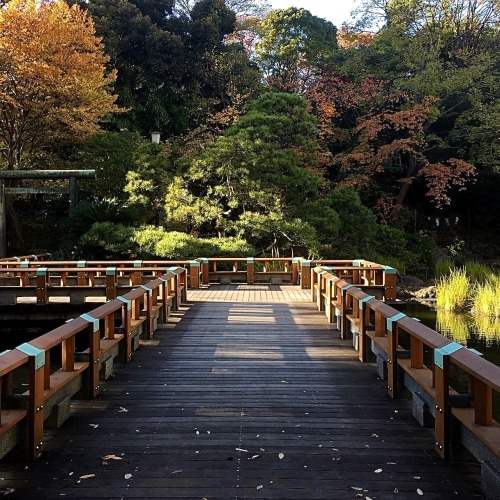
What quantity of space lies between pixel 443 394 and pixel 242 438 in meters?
1.36

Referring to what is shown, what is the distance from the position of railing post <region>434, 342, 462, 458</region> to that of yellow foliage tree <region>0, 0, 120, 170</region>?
16.7m

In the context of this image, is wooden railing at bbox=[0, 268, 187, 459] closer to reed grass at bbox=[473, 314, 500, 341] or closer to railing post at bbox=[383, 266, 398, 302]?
railing post at bbox=[383, 266, 398, 302]

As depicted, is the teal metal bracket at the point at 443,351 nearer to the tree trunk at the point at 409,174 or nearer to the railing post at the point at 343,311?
the railing post at the point at 343,311

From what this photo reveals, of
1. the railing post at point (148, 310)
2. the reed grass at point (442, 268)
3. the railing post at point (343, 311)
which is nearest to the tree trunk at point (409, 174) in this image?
the reed grass at point (442, 268)

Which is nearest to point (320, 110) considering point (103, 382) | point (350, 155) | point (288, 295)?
point (350, 155)

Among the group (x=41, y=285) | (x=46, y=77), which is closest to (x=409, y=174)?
(x=46, y=77)

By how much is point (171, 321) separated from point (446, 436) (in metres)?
5.71

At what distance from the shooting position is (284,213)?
50.7ft

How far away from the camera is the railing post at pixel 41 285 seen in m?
10.5

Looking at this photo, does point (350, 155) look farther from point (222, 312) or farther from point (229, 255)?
point (222, 312)

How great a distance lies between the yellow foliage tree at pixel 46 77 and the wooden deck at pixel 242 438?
13805mm

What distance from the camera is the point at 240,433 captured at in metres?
3.82

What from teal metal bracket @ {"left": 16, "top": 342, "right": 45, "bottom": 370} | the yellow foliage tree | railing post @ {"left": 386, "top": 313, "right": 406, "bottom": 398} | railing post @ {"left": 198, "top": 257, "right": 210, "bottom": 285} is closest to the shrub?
railing post @ {"left": 198, "top": 257, "right": 210, "bottom": 285}

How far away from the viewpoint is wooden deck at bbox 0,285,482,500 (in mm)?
3016
